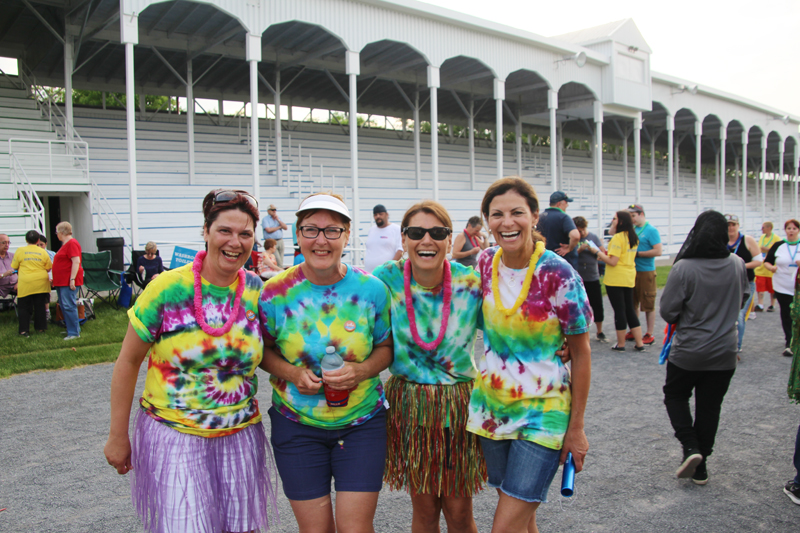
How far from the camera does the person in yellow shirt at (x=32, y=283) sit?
821 cm

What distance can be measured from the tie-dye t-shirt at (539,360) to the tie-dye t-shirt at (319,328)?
53 centimetres

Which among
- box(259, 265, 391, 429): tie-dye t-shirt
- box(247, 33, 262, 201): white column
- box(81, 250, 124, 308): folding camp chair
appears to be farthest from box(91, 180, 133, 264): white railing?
box(259, 265, 391, 429): tie-dye t-shirt

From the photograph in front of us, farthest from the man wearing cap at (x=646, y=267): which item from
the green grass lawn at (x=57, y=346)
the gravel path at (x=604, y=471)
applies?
the green grass lawn at (x=57, y=346)

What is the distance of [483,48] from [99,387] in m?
14.0

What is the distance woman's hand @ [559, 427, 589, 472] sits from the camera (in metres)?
2.17

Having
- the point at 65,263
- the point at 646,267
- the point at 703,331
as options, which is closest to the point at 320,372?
the point at 703,331

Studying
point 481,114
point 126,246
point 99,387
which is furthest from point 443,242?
point 481,114

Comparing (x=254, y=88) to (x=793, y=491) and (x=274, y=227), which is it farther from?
(x=793, y=491)

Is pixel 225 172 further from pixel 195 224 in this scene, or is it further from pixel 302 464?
pixel 302 464

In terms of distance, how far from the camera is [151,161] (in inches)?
641

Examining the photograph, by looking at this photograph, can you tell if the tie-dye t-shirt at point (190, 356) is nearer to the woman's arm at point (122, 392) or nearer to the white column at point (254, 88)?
the woman's arm at point (122, 392)

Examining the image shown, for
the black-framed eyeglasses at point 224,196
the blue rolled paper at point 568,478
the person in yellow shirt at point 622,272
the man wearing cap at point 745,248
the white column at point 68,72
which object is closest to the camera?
the blue rolled paper at point 568,478

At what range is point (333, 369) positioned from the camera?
2111 millimetres

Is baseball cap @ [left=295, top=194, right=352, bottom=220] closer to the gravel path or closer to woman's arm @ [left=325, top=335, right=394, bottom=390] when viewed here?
Result: woman's arm @ [left=325, top=335, right=394, bottom=390]
